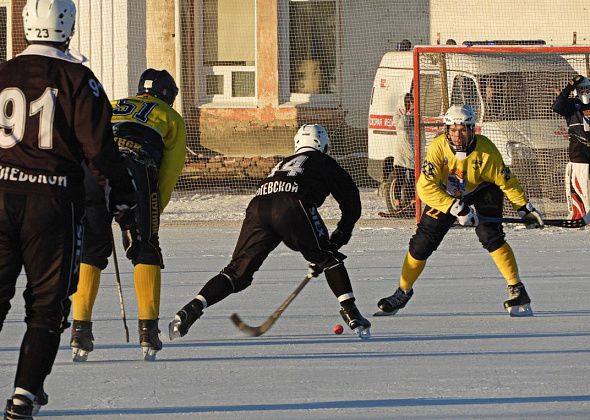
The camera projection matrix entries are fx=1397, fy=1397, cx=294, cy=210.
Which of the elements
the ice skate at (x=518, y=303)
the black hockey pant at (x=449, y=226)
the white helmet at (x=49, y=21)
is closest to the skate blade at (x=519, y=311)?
the ice skate at (x=518, y=303)

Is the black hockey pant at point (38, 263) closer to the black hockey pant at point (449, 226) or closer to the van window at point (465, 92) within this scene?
the black hockey pant at point (449, 226)

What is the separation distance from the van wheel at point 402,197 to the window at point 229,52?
421 cm

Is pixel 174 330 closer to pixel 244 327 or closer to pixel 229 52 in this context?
pixel 244 327

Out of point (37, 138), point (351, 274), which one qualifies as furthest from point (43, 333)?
point (351, 274)

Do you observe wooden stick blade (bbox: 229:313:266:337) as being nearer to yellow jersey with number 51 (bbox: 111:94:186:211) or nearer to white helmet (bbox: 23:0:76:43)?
yellow jersey with number 51 (bbox: 111:94:186:211)

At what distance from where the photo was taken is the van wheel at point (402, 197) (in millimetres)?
13438

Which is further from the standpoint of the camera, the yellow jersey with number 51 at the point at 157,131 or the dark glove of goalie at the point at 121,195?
the yellow jersey with number 51 at the point at 157,131

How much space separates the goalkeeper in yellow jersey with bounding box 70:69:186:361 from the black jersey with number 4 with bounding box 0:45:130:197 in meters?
1.31

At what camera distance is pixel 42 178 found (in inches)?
184

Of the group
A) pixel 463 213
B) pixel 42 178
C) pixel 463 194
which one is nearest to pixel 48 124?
pixel 42 178

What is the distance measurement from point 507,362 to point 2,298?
2416mm

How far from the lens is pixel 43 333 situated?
15.4ft

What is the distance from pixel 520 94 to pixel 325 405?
8.78m

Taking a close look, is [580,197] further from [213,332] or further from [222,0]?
[222,0]
